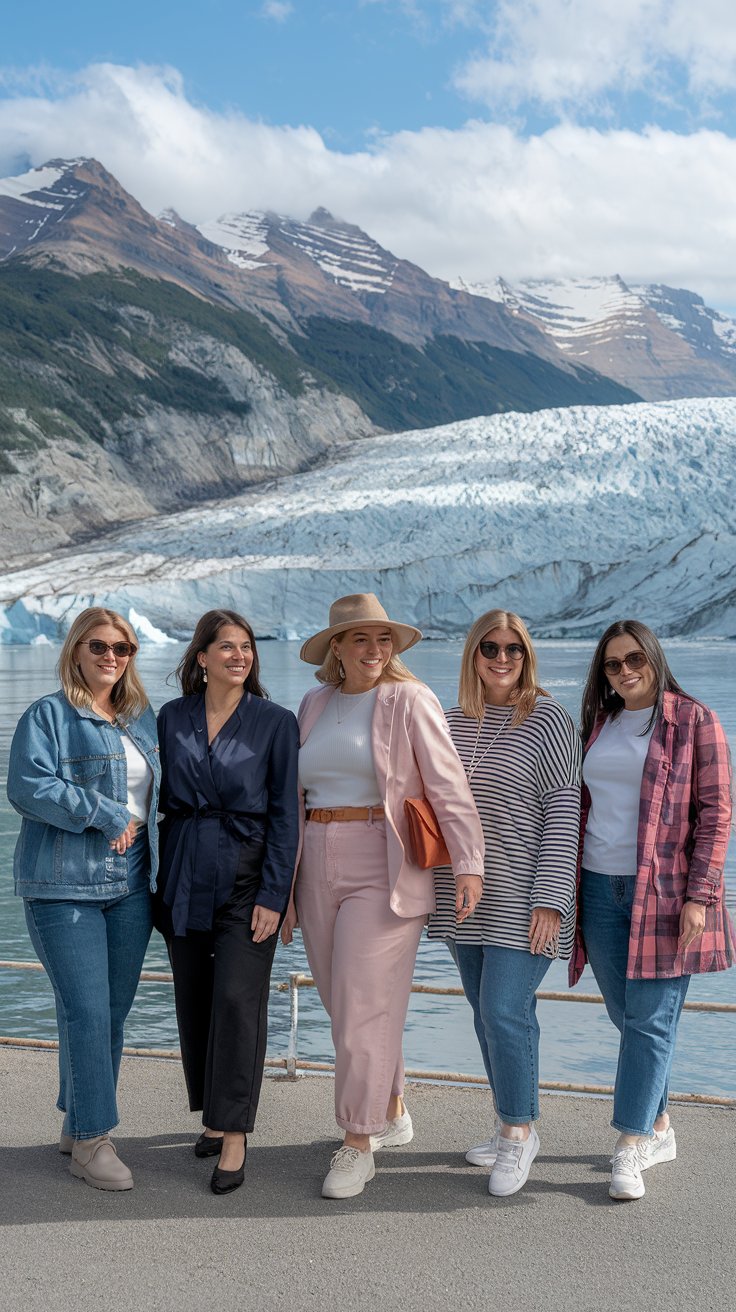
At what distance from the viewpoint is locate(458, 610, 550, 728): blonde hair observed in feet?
9.56

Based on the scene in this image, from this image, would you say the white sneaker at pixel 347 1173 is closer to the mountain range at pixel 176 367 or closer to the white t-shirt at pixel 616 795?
the white t-shirt at pixel 616 795

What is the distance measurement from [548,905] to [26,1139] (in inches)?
50.4

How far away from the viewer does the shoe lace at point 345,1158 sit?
2.69m

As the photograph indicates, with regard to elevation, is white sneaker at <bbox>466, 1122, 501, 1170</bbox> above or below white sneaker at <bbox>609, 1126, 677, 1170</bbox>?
below

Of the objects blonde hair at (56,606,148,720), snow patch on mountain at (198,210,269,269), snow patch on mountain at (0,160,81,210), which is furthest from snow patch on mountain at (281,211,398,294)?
blonde hair at (56,606,148,720)

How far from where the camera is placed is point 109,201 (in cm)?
11044

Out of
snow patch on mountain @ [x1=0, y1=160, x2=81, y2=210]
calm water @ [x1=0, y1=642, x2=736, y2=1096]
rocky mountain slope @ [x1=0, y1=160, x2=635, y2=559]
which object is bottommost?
calm water @ [x1=0, y1=642, x2=736, y2=1096]

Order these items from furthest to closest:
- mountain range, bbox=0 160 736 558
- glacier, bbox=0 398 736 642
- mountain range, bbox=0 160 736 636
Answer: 1. mountain range, bbox=0 160 736 558
2. mountain range, bbox=0 160 736 636
3. glacier, bbox=0 398 736 642

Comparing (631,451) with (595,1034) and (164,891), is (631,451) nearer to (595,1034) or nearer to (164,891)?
(595,1034)

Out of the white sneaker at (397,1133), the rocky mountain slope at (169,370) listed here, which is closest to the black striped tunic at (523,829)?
the white sneaker at (397,1133)

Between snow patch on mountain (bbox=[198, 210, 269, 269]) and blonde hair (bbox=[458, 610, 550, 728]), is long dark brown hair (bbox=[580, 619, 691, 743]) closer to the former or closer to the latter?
blonde hair (bbox=[458, 610, 550, 728])

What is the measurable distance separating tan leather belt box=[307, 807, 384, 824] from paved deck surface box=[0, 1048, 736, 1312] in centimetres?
73

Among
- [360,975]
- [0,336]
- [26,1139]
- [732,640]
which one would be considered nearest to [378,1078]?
[360,975]

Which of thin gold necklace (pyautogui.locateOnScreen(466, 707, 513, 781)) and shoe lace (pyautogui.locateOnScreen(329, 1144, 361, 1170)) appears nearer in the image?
shoe lace (pyautogui.locateOnScreen(329, 1144, 361, 1170))
